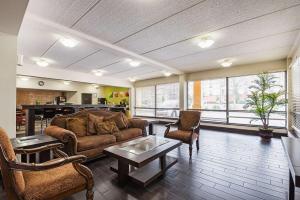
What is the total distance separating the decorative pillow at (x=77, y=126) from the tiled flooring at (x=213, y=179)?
673 millimetres

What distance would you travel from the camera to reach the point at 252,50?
3.94 metres

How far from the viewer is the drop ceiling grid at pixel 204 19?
2105 mm

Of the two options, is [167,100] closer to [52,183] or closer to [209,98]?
[209,98]

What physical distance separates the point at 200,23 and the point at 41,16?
2759 mm

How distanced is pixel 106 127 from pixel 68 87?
7.26 m

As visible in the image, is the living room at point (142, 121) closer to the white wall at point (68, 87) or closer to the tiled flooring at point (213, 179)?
the tiled flooring at point (213, 179)

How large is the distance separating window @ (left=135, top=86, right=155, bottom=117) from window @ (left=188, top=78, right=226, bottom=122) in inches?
100

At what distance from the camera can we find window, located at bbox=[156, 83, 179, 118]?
7.85m

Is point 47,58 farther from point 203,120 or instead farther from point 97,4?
point 203,120

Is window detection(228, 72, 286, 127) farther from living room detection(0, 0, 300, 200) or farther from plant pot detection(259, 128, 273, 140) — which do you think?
plant pot detection(259, 128, 273, 140)

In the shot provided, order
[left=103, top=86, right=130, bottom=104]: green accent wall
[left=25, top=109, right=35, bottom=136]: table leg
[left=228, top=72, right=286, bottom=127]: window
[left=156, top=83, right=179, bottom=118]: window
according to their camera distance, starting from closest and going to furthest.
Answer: [left=25, top=109, right=35, bottom=136]: table leg, [left=228, top=72, right=286, bottom=127]: window, [left=156, top=83, right=179, bottom=118]: window, [left=103, top=86, right=130, bottom=104]: green accent wall

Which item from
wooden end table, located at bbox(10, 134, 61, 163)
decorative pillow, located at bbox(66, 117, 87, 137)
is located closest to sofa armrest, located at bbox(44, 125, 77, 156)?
wooden end table, located at bbox(10, 134, 61, 163)

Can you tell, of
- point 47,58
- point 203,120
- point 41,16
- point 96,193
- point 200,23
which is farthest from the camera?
point 203,120

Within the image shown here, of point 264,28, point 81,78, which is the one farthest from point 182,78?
point 81,78
